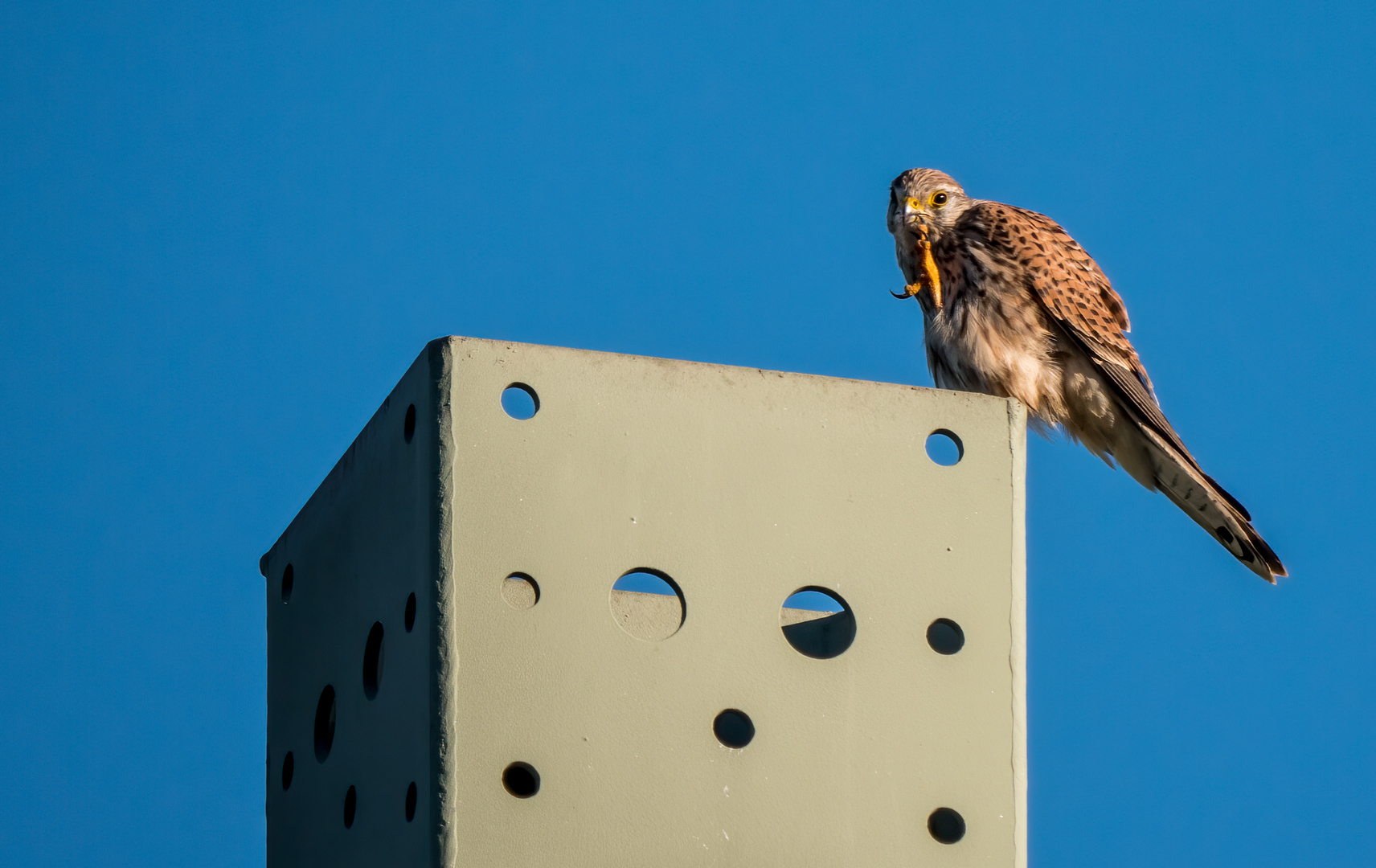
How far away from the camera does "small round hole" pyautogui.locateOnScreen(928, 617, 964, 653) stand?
467 centimetres

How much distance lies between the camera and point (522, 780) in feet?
13.9

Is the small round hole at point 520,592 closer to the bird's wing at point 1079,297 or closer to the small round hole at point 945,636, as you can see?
the small round hole at point 945,636

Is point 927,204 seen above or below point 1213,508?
above

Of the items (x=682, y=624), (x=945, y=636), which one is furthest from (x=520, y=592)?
(x=945, y=636)

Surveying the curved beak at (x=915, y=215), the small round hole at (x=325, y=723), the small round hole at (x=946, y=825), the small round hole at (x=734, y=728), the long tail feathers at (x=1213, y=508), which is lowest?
the small round hole at (x=946, y=825)

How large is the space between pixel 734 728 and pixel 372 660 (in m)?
1.06

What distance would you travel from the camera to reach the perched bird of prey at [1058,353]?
6.49m

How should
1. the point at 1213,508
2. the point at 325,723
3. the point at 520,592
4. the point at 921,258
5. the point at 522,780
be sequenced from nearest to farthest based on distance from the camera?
1. the point at 522,780
2. the point at 520,592
3. the point at 325,723
4. the point at 1213,508
5. the point at 921,258

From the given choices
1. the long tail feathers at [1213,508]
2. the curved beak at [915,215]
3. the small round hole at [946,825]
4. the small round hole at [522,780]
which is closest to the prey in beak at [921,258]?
the curved beak at [915,215]

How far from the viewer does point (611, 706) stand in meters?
4.32

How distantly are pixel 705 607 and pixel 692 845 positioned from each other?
23.3 inches

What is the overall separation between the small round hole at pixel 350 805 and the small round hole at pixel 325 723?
1.19 feet

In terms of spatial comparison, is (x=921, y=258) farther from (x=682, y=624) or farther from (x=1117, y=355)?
(x=682, y=624)

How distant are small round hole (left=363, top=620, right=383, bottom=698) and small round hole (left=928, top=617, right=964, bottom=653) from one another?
1.50 m
